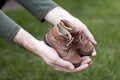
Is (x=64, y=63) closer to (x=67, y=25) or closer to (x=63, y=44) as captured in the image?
(x=63, y=44)

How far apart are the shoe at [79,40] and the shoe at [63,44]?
3cm

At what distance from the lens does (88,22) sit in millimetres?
4996

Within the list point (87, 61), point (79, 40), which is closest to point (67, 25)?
point (79, 40)

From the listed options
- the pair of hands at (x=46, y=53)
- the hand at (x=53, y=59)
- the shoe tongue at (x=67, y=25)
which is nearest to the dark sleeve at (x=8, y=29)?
the pair of hands at (x=46, y=53)

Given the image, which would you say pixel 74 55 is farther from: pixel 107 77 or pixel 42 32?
pixel 42 32

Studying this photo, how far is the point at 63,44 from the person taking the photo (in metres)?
2.72

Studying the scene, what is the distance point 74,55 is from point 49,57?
0.75 feet

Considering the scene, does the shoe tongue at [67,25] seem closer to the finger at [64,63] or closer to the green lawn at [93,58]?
the finger at [64,63]

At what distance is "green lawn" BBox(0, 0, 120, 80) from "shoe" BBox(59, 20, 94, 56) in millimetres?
584

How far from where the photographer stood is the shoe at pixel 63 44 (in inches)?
106

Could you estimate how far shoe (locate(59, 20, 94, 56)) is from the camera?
2730mm

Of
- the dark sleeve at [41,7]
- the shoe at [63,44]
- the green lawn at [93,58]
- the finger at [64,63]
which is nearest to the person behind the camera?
the finger at [64,63]

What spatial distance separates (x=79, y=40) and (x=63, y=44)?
130 mm

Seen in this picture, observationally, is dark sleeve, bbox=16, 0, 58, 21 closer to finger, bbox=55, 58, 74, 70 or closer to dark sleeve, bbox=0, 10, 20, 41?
dark sleeve, bbox=0, 10, 20, 41
